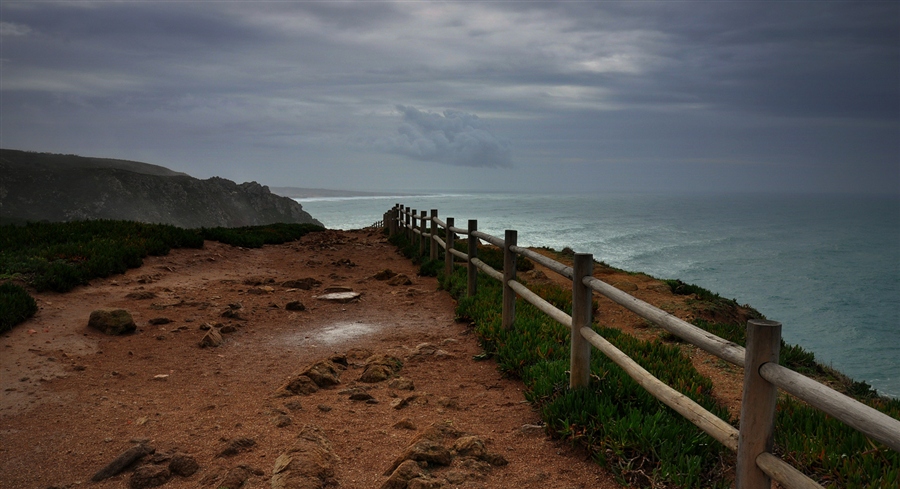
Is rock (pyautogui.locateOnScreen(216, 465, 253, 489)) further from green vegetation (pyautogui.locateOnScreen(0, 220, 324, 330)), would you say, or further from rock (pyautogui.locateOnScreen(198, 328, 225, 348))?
green vegetation (pyautogui.locateOnScreen(0, 220, 324, 330))

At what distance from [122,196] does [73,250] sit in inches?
5382

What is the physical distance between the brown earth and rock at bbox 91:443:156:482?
0.24 feet

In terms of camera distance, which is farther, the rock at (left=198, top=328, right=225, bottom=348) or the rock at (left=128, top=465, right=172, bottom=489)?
the rock at (left=198, top=328, right=225, bottom=348)

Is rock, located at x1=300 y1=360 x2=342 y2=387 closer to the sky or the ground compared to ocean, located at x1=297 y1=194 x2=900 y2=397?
closer to the sky

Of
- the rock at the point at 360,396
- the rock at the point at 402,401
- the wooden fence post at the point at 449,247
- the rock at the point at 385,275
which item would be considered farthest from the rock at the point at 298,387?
the rock at the point at 385,275

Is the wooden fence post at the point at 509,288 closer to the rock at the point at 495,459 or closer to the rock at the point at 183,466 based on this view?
the rock at the point at 495,459

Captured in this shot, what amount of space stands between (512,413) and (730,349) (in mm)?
2380

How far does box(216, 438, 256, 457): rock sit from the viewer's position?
13.5ft

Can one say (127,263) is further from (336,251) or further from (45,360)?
(336,251)

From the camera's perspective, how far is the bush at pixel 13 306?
7.26 m

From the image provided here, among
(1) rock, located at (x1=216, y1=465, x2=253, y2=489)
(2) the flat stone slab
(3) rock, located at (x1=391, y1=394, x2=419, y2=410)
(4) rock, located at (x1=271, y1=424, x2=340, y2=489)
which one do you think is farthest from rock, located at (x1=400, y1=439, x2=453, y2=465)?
(2) the flat stone slab

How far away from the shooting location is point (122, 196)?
129375mm

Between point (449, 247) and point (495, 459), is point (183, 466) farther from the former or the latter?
point (449, 247)

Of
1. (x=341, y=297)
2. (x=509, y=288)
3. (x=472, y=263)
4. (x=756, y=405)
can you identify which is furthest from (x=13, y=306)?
(x=756, y=405)
